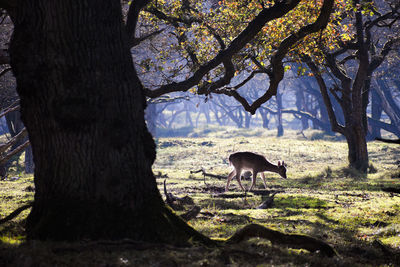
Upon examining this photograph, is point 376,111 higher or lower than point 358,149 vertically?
higher

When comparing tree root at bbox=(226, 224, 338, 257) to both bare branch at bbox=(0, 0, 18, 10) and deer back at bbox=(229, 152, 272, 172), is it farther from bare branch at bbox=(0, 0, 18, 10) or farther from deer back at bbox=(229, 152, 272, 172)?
deer back at bbox=(229, 152, 272, 172)

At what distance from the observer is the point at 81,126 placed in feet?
18.7

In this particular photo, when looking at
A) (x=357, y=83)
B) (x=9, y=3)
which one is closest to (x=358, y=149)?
(x=357, y=83)

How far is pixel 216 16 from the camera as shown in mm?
14281

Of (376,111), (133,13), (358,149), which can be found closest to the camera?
(133,13)

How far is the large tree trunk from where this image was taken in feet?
18.7

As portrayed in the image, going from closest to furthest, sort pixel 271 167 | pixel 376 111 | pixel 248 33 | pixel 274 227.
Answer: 1. pixel 274 227
2. pixel 248 33
3. pixel 271 167
4. pixel 376 111

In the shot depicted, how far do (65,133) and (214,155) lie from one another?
25654mm

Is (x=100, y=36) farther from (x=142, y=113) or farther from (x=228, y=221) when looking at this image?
(x=228, y=221)

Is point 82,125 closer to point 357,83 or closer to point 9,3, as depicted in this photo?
point 9,3

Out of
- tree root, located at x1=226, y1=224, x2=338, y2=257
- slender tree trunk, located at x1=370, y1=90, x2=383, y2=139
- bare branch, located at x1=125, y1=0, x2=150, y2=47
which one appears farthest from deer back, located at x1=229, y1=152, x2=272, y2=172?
slender tree trunk, located at x1=370, y1=90, x2=383, y2=139

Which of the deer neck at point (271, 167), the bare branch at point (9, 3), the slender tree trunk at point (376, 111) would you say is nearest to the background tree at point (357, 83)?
the deer neck at point (271, 167)

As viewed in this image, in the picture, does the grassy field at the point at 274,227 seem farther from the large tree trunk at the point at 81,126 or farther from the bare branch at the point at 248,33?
the bare branch at the point at 248,33

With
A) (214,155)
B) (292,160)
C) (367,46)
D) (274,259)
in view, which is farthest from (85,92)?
(214,155)
